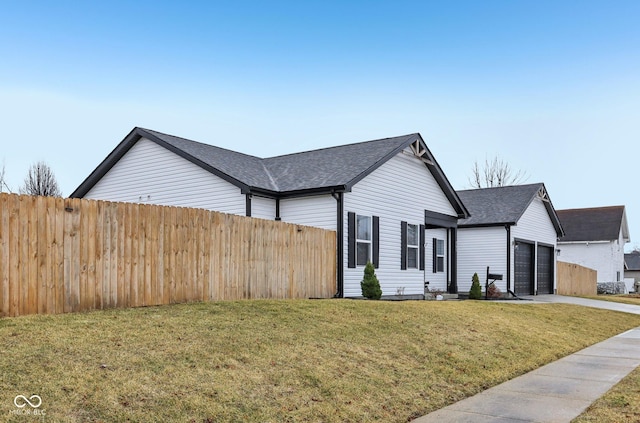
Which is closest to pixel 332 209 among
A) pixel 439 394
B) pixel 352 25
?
pixel 352 25

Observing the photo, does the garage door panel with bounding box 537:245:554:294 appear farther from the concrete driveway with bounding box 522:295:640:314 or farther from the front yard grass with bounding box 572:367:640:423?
the front yard grass with bounding box 572:367:640:423

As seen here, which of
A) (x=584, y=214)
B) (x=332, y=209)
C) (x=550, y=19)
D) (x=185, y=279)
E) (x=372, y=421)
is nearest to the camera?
(x=372, y=421)

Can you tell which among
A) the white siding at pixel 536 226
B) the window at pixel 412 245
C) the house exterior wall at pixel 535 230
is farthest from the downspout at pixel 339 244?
the white siding at pixel 536 226

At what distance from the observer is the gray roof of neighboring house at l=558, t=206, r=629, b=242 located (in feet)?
162

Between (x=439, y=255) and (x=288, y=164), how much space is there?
8.54m

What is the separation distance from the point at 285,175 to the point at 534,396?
44.9 feet

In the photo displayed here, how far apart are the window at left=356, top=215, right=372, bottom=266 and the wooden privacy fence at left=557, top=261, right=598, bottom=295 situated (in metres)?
19.5

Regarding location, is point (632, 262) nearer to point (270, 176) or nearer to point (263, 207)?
point (270, 176)

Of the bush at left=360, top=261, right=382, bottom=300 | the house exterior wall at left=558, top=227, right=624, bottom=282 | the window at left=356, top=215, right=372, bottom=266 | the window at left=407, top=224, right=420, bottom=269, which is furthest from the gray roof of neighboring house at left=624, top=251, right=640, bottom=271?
the bush at left=360, top=261, right=382, bottom=300

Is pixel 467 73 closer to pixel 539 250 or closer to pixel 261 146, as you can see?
pixel 539 250

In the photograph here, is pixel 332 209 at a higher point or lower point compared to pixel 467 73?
lower

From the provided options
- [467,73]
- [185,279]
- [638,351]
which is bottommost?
[638,351]

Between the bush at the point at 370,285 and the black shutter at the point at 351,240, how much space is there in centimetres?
51

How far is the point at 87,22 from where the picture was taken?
61.6 feet
